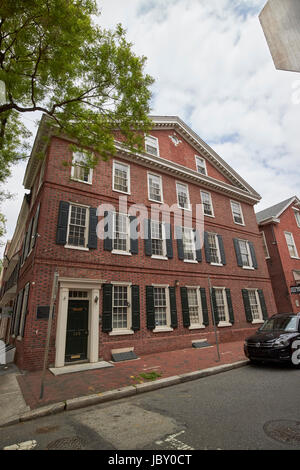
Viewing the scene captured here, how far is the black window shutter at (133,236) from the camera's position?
11.9 meters

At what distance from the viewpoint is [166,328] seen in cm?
1165

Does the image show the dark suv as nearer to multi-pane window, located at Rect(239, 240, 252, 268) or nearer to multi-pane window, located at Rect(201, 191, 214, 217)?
multi-pane window, located at Rect(239, 240, 252, 268)

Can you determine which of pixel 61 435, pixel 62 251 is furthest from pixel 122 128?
pixel 61 435

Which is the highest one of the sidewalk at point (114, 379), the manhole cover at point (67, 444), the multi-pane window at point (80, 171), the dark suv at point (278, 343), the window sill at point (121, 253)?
the multi-pane window at point (80, 171)

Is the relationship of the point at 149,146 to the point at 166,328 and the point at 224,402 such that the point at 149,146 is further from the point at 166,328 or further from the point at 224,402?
the point at 224,402

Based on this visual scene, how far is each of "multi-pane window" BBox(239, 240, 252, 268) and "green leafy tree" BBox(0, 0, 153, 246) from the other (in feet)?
40.0

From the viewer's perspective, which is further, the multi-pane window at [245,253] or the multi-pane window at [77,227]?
the multi-pane window at [245,253]

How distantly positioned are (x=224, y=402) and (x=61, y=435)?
3.31m

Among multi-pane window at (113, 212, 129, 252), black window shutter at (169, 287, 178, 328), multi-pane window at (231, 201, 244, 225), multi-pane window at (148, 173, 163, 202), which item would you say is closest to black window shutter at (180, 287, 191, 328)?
black window shutter at (169, 287, 178, 328)

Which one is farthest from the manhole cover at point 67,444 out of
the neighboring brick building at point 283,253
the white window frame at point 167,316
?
the neighboring brick building at point 283,253

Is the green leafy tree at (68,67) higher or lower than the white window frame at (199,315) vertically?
higher

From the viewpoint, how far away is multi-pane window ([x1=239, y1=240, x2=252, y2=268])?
17.1m

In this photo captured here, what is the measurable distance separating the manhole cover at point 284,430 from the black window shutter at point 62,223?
8963mm

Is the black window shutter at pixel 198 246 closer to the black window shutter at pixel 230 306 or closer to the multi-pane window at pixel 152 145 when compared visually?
the black window shutter at pixel 230 306
